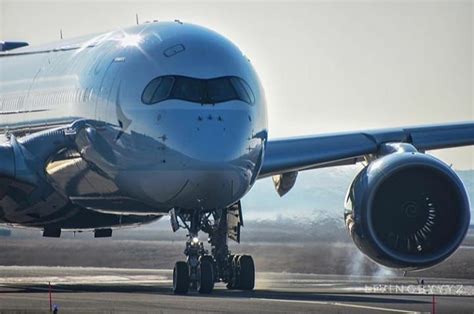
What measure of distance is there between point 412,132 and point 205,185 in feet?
23.9

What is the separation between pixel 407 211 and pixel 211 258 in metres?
4.49

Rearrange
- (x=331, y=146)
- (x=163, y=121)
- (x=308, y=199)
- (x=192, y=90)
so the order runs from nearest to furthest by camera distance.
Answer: (x=163, y=121), (x=192, y=90), (x=331, y=146), (x=308, y=199)

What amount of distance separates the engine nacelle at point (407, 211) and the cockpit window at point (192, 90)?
3.60m

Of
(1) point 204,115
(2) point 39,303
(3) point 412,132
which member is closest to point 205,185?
(1) point 204,115

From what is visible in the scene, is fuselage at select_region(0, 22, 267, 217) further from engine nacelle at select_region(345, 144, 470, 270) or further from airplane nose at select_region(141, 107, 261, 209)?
engine nacelle at select_region(345, 144, 470, 270)

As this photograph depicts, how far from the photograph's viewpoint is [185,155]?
101 ft

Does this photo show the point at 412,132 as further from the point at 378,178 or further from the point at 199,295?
the point at 199,295

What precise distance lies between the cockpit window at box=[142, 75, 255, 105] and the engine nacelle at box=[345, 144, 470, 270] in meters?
3.60

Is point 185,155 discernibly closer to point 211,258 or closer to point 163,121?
point 163,121

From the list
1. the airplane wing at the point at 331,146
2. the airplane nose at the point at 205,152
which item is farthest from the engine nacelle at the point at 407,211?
the airplane nose at the point at 205,152

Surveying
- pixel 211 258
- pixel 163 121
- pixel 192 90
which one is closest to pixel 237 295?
pixel 211 258

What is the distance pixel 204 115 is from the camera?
102 feet

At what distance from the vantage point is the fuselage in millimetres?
31062

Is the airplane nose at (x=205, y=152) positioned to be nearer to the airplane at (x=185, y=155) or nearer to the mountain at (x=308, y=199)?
the airplane at (x=185, y=155)
